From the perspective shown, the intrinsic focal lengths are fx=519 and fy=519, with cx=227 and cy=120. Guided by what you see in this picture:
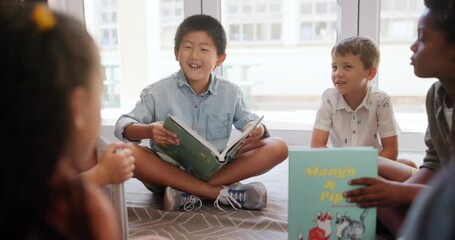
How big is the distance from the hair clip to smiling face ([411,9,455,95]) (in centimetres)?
71

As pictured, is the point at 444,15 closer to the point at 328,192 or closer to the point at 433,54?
the point at 433,54

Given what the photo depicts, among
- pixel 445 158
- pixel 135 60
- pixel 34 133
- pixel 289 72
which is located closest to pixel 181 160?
pixel 445 158

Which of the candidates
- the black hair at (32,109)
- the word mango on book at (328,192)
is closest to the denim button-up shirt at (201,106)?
the word mango on book at (328,192)

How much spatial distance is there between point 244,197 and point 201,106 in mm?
333

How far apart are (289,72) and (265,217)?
1651 millimetres

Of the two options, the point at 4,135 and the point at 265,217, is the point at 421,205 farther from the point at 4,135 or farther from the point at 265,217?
the point at 265,217

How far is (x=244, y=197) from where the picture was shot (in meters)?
1.37

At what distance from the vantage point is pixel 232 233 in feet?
3.95

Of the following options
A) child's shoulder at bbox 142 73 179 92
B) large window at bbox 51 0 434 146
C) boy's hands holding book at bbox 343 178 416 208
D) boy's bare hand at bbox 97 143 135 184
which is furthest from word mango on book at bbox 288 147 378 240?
large window at bbox 51 0 434 146

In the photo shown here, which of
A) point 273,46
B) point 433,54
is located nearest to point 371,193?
point 433,54

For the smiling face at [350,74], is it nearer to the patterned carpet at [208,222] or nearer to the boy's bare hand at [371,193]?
the patterned carpet at [208,222]

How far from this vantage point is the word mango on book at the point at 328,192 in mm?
974

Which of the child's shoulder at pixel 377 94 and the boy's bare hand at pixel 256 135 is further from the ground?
the child's shoulder at pixel 377 94

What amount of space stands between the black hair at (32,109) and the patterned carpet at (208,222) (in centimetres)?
72
